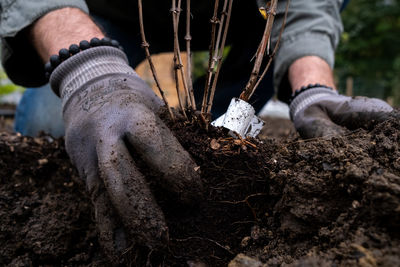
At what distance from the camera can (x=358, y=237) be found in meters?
0.84

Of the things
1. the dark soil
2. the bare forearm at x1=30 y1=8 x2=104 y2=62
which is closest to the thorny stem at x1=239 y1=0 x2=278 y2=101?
the dark soil

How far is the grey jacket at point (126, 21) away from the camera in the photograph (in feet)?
5.73

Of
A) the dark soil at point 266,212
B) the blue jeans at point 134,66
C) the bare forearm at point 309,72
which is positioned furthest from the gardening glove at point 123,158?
the blue jeans at point 134,66

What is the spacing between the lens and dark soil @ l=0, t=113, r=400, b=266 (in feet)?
2.78

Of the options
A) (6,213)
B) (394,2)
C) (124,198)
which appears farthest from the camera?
(394,2)

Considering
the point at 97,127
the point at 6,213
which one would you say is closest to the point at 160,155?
the point at 97,127

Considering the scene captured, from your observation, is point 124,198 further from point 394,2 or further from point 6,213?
point 394,2

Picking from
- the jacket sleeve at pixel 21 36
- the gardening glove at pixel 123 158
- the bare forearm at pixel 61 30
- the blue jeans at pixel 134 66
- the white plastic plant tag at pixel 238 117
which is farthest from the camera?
the blue jeans at pixel 134 66

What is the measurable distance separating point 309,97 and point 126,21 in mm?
1798

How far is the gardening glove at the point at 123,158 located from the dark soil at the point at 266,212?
0.33 ft

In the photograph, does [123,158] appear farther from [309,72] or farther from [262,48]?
[309,72]

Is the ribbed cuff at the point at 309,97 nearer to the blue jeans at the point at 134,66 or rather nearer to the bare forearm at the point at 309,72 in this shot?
the bare forearm at the point at 309,72

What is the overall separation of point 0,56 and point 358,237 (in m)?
2.25

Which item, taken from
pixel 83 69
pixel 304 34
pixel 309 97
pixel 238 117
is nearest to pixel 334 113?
pixel 309 97
